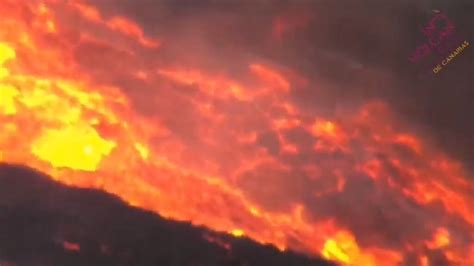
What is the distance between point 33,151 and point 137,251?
5.13ft

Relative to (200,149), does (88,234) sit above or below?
below

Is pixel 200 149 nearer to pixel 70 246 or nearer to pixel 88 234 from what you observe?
pixel 88 234

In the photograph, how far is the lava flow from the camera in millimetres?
5129

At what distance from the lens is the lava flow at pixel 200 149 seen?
5129 millimetres

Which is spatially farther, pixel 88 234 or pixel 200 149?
pixel 200 149

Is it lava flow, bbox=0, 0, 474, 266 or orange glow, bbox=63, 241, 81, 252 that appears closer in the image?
orange glow, bbox=63, 241, 81, 252

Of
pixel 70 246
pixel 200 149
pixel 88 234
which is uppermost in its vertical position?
pixel 200 149

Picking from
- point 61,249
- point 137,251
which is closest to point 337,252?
point 137,251

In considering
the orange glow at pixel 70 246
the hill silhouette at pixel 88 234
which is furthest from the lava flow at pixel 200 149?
the orange glow at pixel 70 246

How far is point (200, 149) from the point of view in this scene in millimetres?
5145

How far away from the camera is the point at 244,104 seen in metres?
5.27

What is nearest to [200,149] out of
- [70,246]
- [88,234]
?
[88,234]

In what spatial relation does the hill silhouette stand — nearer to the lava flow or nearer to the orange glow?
the orange glow

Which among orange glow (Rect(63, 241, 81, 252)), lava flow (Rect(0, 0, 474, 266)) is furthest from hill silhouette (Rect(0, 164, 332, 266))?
lava flow (Rect(0, 0, 474, 266))
